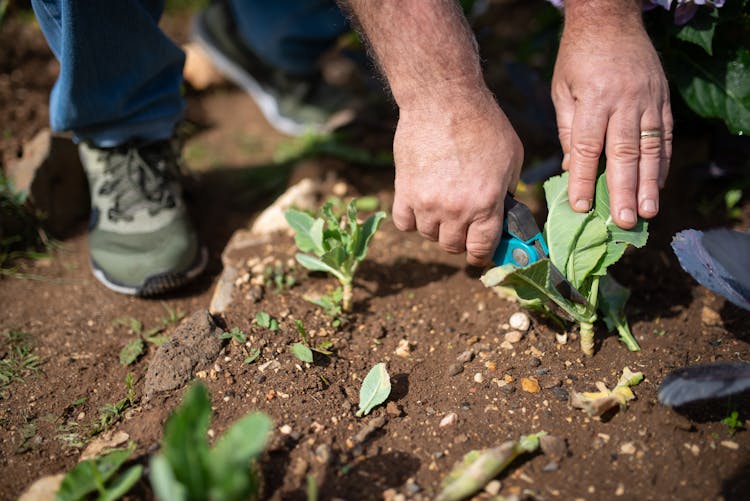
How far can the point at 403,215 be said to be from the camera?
1811 mm

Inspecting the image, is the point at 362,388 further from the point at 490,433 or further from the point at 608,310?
the point at 608,310

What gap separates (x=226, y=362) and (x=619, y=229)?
1.23 m

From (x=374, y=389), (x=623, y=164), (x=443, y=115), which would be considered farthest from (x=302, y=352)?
(x=623, y=164)

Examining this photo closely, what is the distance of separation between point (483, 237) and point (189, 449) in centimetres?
95

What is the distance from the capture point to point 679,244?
5.85ft

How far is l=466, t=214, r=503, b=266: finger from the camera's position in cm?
172

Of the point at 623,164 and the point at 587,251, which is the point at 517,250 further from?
the point at 623,164

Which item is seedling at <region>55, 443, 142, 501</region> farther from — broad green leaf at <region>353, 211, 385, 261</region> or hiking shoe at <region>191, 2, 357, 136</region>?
hiking shoe at <region>191, 2, 357, 136</region>

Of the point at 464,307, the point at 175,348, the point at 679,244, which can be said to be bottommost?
the point at 464,307

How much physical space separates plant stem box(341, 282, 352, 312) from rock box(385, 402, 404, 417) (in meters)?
0.45

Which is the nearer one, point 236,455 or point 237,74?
point 236,455

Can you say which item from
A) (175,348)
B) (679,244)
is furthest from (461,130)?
(175,348)

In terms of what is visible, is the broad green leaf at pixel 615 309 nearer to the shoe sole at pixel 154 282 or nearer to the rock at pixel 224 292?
the rock at pixel 224 292

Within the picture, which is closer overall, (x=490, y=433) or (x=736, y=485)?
(x=736, y=485)
